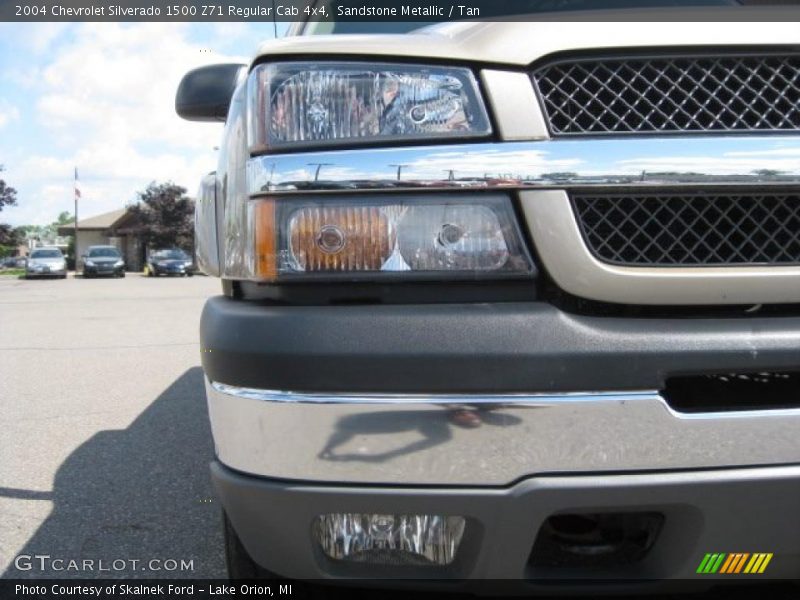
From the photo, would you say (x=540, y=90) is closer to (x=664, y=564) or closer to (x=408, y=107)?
(x=408, y=107)

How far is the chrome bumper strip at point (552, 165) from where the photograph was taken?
4.51 feet

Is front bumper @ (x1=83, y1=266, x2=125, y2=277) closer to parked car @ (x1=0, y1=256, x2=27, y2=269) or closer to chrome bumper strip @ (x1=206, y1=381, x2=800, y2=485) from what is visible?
parked car @ (x1=0, y1=256, x2=27, y2=269)

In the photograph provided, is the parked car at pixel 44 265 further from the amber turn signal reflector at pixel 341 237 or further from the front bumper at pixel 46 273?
the amber turn signal reflector at pixel 341 237

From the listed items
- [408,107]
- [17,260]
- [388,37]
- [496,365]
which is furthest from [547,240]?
[17,260]

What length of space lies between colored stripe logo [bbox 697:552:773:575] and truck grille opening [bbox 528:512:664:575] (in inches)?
4.2

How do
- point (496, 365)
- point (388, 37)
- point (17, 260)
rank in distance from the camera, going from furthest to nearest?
point (17, 260)
point (388, 37)
point (496, 365)

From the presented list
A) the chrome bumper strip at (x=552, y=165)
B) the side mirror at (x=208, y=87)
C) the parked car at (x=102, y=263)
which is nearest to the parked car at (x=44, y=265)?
the parked car at (x=102, y=263)

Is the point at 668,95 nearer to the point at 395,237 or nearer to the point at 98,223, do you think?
the point at 395,237

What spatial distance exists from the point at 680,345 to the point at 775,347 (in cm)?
18

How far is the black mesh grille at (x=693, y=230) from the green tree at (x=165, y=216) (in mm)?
54222

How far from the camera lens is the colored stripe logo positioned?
4.56ft

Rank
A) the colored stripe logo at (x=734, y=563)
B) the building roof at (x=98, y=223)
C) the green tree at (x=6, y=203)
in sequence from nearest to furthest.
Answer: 1. the colored stripe logo at (x=734, y=563)
2. the green tree at (x=6, y=203)
3. the building roof at (x=98, y=223)

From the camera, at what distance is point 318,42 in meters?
1.49

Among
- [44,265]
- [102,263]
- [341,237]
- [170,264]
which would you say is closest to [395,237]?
[341,237]
